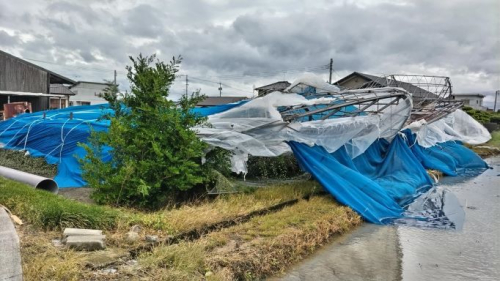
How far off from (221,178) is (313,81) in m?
3.00

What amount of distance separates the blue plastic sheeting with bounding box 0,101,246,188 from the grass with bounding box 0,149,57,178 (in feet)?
0.52

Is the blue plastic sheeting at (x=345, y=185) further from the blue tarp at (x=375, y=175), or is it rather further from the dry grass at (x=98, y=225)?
the dry grass at (x=98, y=225)

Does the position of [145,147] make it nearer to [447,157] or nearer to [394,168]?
[394,168]

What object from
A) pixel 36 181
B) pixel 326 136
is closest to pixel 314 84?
pixel 326 136

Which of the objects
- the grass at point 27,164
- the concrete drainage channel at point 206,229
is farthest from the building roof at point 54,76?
the concrete drainage channel at point 206,229

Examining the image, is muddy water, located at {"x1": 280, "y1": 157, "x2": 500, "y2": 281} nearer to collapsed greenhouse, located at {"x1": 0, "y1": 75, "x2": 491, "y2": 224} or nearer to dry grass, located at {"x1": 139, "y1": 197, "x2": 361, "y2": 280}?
dry grass, located at {"x1": 139, "y1": 197, "x2": 361, "y2": 280}

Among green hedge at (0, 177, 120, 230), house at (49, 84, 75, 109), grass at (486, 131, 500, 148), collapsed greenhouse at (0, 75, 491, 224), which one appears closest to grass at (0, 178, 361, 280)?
green hedge at (0, 177, 120, 230)

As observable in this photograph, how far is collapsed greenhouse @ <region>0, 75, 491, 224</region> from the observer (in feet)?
23.0

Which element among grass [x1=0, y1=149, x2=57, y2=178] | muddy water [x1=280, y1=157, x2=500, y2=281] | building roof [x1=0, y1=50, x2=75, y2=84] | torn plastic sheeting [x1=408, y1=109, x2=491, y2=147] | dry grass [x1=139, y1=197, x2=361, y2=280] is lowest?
muddy water [x1=280, y1=157, x2=500, y2=281]

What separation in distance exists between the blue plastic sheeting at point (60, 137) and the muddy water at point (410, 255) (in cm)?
455

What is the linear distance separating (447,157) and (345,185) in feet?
29.8

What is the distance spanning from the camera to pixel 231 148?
6.65m

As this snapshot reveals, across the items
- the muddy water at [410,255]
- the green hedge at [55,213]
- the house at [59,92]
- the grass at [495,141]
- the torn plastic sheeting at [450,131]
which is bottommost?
the muddy water at [410,255]

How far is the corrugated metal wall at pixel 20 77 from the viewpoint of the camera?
20062 millimetres
